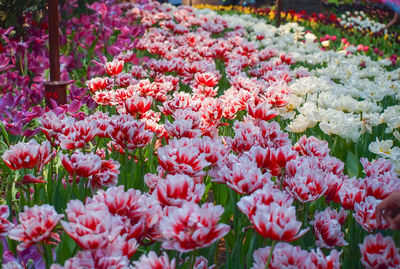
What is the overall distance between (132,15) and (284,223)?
6758 millimetres

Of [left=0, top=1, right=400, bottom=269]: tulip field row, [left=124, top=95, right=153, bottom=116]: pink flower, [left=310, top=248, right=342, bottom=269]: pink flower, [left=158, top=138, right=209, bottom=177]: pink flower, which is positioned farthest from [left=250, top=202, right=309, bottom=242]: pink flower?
[left=124, top=95, right=153, bottom=116]: pink flower

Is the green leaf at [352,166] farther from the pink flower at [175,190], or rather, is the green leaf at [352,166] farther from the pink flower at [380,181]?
the pink flower at [175,190]

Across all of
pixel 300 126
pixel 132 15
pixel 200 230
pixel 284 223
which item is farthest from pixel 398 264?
pixel 132 15

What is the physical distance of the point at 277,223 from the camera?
1093 millimetres

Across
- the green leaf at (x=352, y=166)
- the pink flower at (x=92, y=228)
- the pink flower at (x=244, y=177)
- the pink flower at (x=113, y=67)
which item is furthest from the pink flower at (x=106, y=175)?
the pink flower at (x=113, y=67)

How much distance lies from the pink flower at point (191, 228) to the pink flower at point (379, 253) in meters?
0.41

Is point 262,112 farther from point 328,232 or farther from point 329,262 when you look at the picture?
point 329,262

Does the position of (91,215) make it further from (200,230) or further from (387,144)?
(387,144)

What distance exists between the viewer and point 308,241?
1.59m

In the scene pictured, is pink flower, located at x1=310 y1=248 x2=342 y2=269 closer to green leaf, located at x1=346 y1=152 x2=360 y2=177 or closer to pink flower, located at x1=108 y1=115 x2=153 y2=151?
pink flower, located at x1=108 y1=115 x2=153 y2=151

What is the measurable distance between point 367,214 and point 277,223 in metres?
0.45

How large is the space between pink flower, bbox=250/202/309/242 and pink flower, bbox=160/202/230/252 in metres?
0.09

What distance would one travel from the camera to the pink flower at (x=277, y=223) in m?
1.07

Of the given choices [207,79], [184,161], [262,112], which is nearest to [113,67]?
[207,79]
